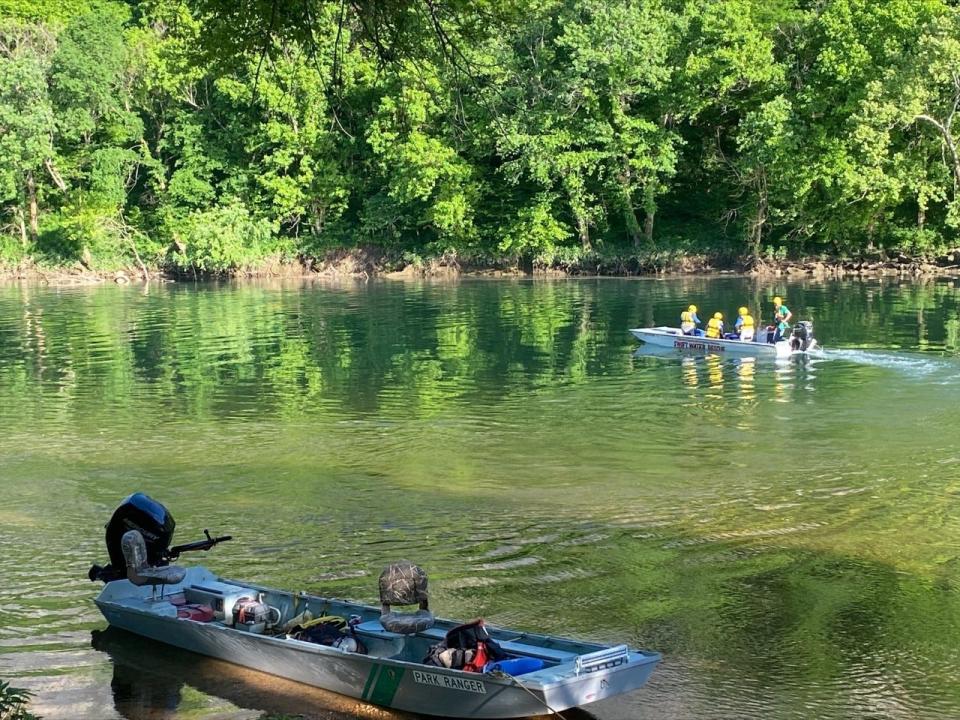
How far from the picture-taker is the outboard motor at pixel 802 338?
3584 cm

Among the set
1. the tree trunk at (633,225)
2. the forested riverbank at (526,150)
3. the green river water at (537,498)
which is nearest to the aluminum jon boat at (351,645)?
the green river water at (537,498)

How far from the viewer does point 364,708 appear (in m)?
12.8

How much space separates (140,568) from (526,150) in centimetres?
5752

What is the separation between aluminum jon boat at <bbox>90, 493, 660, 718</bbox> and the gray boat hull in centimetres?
1

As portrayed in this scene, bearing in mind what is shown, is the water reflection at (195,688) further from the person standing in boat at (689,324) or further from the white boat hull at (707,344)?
the person standing in boat at (689,324)

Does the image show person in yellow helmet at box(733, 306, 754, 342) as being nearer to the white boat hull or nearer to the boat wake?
the white boat hull

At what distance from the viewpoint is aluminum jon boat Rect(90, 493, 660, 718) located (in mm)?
11695

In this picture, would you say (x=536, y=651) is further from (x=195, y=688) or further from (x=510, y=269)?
(x=510, y=269)

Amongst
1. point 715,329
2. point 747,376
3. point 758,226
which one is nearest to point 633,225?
point 758,226

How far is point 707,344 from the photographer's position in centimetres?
3809

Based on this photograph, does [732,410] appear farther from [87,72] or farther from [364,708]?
[87,72]

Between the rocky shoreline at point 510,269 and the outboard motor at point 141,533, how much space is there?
184ft

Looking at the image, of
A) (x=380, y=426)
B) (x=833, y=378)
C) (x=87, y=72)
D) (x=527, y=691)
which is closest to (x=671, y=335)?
(x=833, y=378)

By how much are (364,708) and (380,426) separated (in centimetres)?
1456
